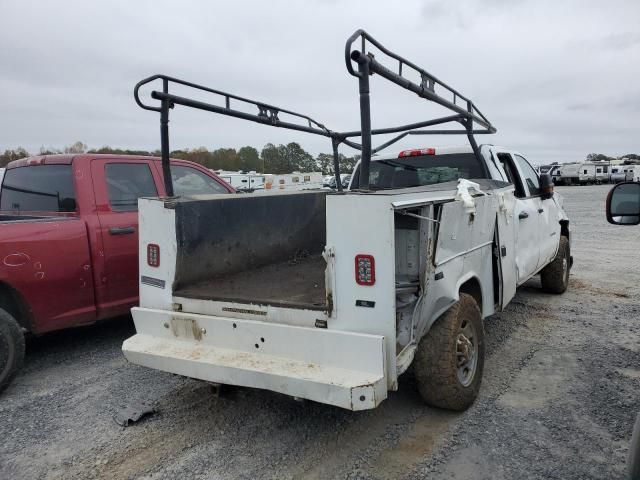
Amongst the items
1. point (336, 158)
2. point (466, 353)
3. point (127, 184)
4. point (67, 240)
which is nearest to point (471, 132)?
point (336, 158)

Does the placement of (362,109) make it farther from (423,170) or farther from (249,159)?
(249,159)

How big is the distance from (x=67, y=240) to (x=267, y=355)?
245 centimetres

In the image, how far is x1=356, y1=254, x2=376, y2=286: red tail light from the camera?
288cm

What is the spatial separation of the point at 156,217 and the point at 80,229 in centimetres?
135

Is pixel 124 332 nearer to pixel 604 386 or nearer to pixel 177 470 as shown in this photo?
pixel 177 470

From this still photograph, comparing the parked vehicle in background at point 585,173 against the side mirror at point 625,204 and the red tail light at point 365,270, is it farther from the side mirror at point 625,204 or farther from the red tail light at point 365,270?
the red tail light at point 365,270

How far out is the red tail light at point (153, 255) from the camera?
3.76 meters

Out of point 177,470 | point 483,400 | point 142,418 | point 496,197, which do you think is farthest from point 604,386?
point 142,418

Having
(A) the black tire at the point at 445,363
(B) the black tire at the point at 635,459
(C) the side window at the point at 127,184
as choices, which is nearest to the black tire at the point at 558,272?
(A) the black tire at the point at 445,363

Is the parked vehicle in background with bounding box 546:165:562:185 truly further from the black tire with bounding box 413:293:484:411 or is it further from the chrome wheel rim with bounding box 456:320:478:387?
the black tire with bounding box 413:293:484:411

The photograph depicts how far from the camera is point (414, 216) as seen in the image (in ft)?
10.0

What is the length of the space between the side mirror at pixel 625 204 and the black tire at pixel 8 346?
4.29 meters

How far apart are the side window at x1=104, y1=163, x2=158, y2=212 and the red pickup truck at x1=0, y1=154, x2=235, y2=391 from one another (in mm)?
10

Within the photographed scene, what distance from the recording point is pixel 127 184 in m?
5.24
